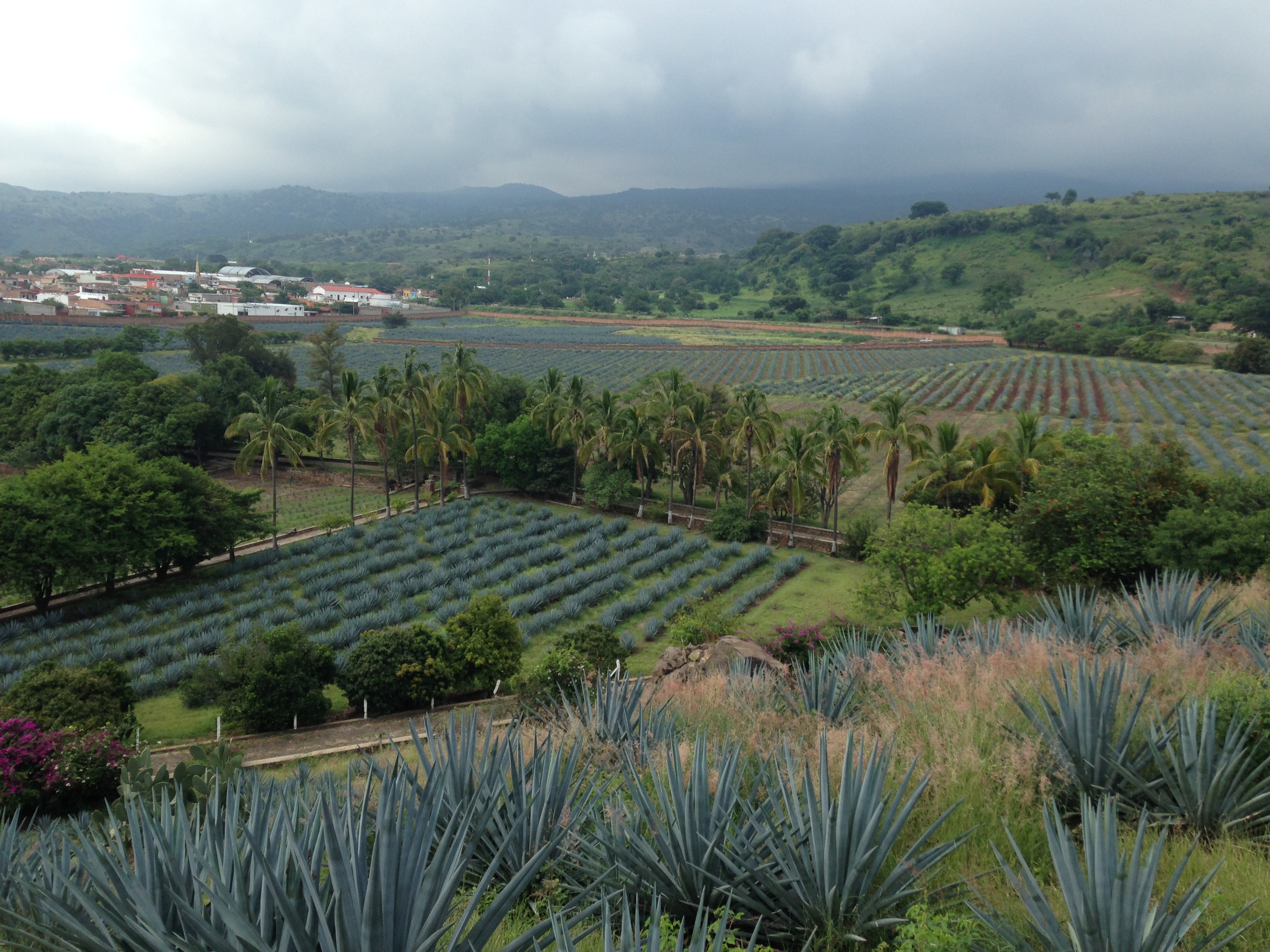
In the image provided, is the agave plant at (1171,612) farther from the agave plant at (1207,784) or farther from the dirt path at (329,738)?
the dirt path at (329,738)

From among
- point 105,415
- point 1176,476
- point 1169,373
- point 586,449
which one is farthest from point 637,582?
point 1169,373

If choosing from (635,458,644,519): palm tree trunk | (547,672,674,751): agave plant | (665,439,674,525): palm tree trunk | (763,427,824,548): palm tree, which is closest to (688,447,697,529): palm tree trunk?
(665,439,674,525): palm tree trunk

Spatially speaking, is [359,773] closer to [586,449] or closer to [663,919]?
[663,919]

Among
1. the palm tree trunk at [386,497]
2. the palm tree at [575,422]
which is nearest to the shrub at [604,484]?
the palm tree at [575,422]

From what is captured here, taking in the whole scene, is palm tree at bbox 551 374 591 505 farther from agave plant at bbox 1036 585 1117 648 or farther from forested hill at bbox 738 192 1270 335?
forested hill at bbox 738 192 1270 335

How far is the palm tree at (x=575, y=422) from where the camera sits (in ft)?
109

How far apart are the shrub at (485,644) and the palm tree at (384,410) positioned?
15408mm

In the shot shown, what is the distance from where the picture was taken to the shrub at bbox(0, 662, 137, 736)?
43.4 feet

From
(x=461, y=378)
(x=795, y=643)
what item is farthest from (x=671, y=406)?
(x=795, y=643)

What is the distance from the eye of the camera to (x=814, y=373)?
73000 millimetres

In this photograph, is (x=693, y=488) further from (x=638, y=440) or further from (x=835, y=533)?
(x=835, y=533)

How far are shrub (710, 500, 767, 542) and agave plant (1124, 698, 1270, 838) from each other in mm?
24766

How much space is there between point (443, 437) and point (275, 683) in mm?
19407

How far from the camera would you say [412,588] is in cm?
2433
